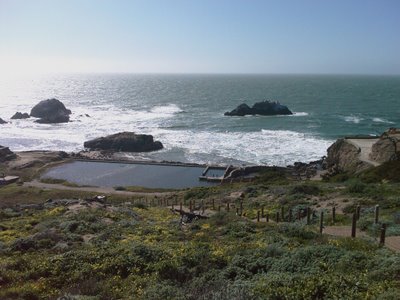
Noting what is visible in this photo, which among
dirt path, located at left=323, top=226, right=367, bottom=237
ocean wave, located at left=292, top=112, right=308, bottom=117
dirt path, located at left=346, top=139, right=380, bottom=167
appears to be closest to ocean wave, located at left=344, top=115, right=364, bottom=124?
ocean wave, located at left=292, top=112, right=308, bottom=117

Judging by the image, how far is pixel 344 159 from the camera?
49.8 metres

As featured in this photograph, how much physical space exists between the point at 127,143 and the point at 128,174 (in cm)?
2014

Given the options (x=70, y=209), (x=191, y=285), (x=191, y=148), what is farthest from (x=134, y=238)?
(x=191, y=148)

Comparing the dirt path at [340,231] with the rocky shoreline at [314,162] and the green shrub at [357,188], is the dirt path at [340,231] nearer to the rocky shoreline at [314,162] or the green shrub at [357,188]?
the green shrub at [357,188]

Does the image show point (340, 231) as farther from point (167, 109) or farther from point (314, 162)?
point (167, 109)

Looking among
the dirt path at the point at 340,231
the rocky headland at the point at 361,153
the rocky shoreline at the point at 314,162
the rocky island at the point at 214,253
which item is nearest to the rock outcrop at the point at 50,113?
the rocky shoreline at the point at 314,162

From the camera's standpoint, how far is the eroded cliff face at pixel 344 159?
4472 centimetres

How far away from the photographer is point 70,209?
28141 mm

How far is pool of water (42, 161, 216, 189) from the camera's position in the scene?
187ft

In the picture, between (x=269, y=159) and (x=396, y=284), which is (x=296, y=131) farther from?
(x=396, y=284)

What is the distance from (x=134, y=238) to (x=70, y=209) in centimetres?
1245

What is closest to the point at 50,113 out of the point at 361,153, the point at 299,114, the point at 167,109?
the point at 167,109

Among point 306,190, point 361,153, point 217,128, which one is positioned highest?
point 306,190

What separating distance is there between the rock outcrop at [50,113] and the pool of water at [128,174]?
49804 millimetres
